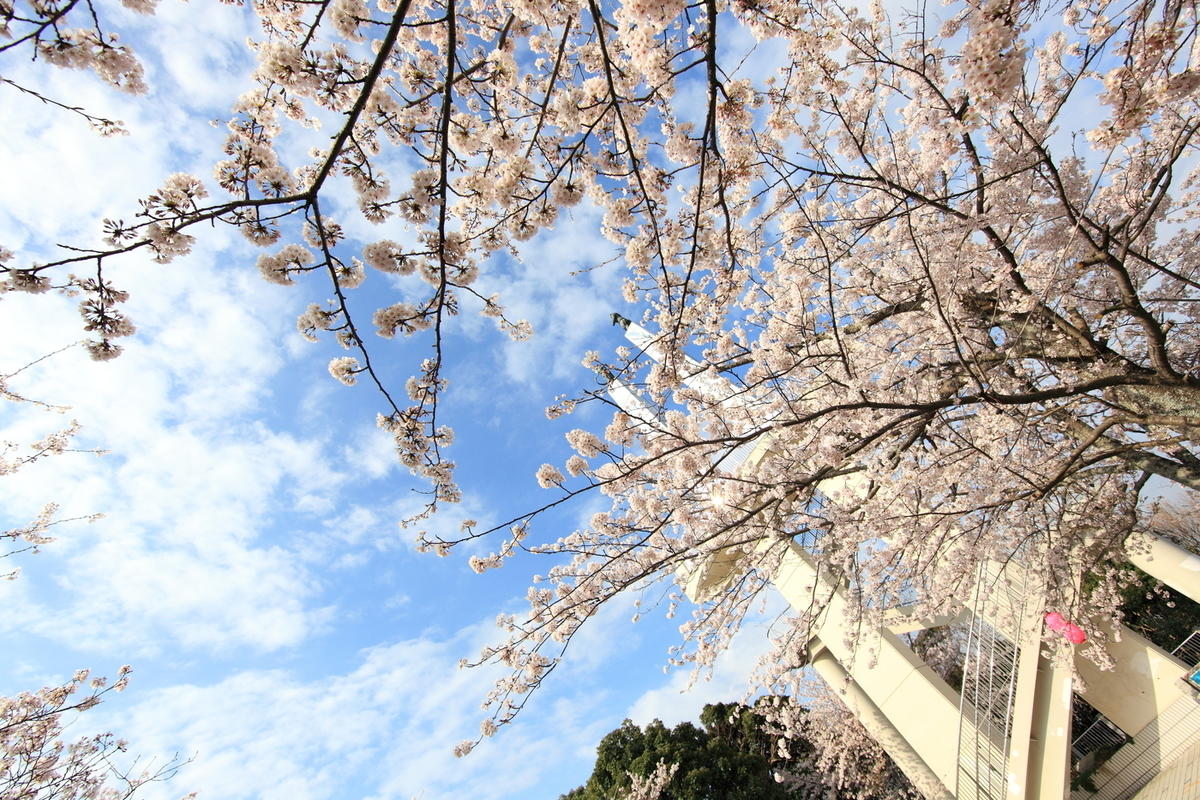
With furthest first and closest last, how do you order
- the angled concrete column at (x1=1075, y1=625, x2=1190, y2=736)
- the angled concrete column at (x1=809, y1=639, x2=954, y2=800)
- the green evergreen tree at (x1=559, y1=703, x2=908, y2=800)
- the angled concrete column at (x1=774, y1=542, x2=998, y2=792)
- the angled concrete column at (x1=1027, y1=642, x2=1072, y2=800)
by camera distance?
the green evergreen tree at (x1=559, y1=703, x2=908, y2=800)
the angled concrete column at (x1=809, y1=639, x2=954, y2=800)
the angled concrete column at (x1=774, y1=542, x2=998, y2=792)
the angled concrete column at (x1=1075, y1=625, x2=1190, y2=736)
the angled concrete column at (x1=1027, y1=642, x2=1072, y2=800)

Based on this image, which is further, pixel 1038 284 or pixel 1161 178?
pixel 1038 284

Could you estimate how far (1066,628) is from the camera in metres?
8.14

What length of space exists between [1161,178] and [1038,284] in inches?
53.5

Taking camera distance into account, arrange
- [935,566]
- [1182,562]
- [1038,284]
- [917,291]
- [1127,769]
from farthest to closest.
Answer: [1127,769]
[1182,562]
[935,566]
[917,291]
[1038,284]

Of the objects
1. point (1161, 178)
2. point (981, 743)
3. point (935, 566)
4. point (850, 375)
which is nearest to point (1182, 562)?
point (981, 743)

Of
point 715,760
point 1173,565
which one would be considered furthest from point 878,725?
point 1173,565

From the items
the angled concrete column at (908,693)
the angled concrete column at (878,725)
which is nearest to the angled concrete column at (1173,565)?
the angled concrete column at (908,693)

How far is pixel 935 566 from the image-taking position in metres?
6.99

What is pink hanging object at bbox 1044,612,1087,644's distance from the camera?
26.6 feet

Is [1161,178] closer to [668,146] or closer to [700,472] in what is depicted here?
[668,146]

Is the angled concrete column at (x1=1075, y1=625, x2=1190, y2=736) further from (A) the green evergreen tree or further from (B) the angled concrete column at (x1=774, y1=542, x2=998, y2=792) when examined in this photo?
(A) the green evergreen tree

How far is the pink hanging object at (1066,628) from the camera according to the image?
319 inches

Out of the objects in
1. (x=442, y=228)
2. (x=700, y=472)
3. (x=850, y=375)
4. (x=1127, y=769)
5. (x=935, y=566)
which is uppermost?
(x=442, y=228)

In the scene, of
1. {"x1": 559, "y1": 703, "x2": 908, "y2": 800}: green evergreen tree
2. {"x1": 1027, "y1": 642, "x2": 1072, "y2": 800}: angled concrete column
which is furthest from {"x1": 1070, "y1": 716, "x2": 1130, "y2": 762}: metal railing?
{"x1": 559, "y1": 703, "x2": 908, "y2": 800}: green evergreen tree
